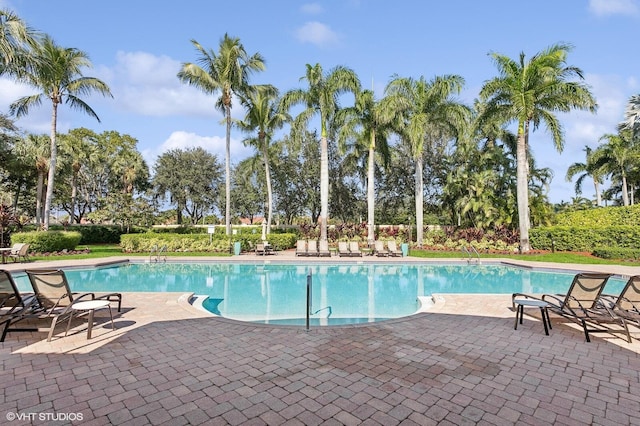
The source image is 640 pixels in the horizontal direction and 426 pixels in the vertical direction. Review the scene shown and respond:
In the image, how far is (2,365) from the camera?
405 centimetres

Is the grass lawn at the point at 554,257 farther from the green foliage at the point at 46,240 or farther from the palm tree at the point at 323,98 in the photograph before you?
the green foliage at the point at 46,240

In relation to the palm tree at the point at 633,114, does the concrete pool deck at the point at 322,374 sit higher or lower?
→ lower

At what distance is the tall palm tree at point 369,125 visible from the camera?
68.9ft

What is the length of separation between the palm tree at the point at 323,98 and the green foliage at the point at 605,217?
16.7 metres

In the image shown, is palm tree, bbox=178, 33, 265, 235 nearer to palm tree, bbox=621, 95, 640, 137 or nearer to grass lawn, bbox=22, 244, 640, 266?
grass lawn, bbox=22, 244, 640, 266

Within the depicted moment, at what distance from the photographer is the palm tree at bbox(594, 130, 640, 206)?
97.2ft

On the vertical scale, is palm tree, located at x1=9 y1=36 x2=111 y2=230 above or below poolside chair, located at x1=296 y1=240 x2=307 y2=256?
above

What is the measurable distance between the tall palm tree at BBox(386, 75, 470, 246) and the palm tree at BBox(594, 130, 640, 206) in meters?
19.3

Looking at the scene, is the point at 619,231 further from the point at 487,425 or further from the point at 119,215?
the point at 119,215

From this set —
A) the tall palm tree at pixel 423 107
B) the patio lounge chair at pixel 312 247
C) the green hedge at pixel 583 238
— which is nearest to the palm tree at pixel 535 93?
the green hedge at pixel 583 238

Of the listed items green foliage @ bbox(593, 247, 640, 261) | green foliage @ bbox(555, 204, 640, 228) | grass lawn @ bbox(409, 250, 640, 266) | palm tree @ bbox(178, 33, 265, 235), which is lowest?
grass lawn @ bbox(409, 250, 640, 266)

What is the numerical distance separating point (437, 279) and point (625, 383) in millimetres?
9771

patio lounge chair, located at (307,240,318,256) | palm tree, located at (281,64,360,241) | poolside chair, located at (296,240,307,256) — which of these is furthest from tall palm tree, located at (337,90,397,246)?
poolside chair, located at (296,240,307,256)

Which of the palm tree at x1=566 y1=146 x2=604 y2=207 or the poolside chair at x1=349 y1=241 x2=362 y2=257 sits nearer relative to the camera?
the poolside chair at x1=349 y1=241 x2=362 y2=257
